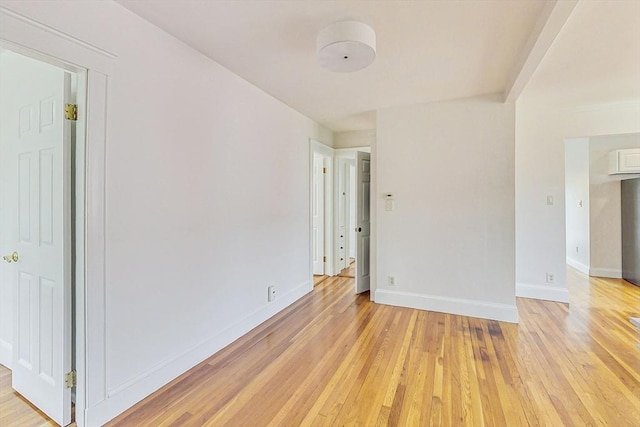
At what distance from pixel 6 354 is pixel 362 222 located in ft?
12.7

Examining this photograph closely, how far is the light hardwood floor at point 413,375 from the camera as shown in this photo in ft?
5.74

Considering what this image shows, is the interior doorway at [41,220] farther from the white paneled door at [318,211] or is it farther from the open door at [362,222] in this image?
the white paneled door at [318,211]

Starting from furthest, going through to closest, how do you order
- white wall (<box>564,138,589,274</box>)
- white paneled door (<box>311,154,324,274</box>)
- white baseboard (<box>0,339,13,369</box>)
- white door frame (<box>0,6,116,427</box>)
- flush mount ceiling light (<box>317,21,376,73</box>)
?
white wall (<box>564,138,589,274</box>) < white paneled door (<box>311,154,324,274</box>) < white baseboard (<box>0,339,13,369</box>) < flush mount ceiling light (<box>317,21,376,73</box>) < white door frame (<box>0,6,116,427</box>)

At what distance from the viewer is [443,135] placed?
11.2ft

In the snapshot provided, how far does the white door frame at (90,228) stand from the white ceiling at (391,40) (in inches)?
A: 20.2

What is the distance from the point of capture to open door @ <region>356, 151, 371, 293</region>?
4258 mm

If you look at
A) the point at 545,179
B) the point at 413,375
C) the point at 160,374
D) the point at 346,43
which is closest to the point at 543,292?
the point at 545,179

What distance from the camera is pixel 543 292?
152 inches

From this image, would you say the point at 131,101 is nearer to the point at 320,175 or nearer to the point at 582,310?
the point at 320,175

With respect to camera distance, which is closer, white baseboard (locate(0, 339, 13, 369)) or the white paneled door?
white baseboard (locate(0, 339, 13, 369))

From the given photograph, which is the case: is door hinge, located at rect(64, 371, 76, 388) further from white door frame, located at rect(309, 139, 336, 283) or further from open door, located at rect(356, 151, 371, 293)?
white door frame, located at rect(309, 139, 336, 283)

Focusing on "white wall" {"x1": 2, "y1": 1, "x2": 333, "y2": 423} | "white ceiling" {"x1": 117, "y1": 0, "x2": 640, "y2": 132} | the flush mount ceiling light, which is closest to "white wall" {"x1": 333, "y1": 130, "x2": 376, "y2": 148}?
"white ceiling" {"x1": 117, "y1": 0, "x2": 640, "y2": 132}

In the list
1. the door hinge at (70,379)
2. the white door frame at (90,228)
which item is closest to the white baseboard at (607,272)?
the white door frame at (90,228)

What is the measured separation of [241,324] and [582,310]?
3928mm
